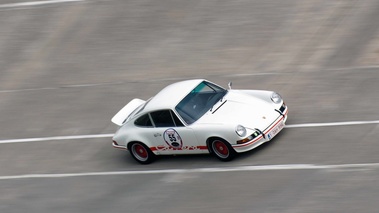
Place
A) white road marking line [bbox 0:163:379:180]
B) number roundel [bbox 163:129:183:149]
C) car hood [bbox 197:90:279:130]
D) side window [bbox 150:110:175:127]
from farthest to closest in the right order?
1. side window [bbox 150:110:175:127]
2. number roundel [bbox 163:129:183:149]
3. car hood [bbox 197:90:279:130]
4. white road marking line [bbox 0:163:379:180]

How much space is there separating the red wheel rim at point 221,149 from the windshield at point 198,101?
658mm

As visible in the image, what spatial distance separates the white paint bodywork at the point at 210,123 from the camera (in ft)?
44.4

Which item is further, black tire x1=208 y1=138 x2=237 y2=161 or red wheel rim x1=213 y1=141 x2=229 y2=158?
red wheel rim x1=213 y1=141 x2=229 y2=158

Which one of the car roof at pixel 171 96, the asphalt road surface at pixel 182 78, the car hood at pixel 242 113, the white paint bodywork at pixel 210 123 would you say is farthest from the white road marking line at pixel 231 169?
the car roof at pixel 171 96

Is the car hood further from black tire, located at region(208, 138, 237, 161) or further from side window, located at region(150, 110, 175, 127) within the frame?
side window, located at region(150, 110, 175, 127)

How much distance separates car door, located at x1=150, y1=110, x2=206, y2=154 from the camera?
1393cm

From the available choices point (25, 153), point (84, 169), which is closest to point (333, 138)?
point (84, 169)

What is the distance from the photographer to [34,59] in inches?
841

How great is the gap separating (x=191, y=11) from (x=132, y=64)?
2791mm

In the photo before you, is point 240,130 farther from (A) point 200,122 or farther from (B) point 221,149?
(A) point 200,122

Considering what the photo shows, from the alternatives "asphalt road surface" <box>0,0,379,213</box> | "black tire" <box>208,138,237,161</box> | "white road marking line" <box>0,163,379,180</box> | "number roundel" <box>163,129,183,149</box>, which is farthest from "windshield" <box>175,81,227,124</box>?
"white road marking line" <box>0,163,379,180</box>

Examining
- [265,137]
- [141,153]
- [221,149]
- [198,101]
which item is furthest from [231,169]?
[141,153]

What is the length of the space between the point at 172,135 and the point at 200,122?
646mm

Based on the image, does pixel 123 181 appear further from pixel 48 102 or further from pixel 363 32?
pixel 363 32
